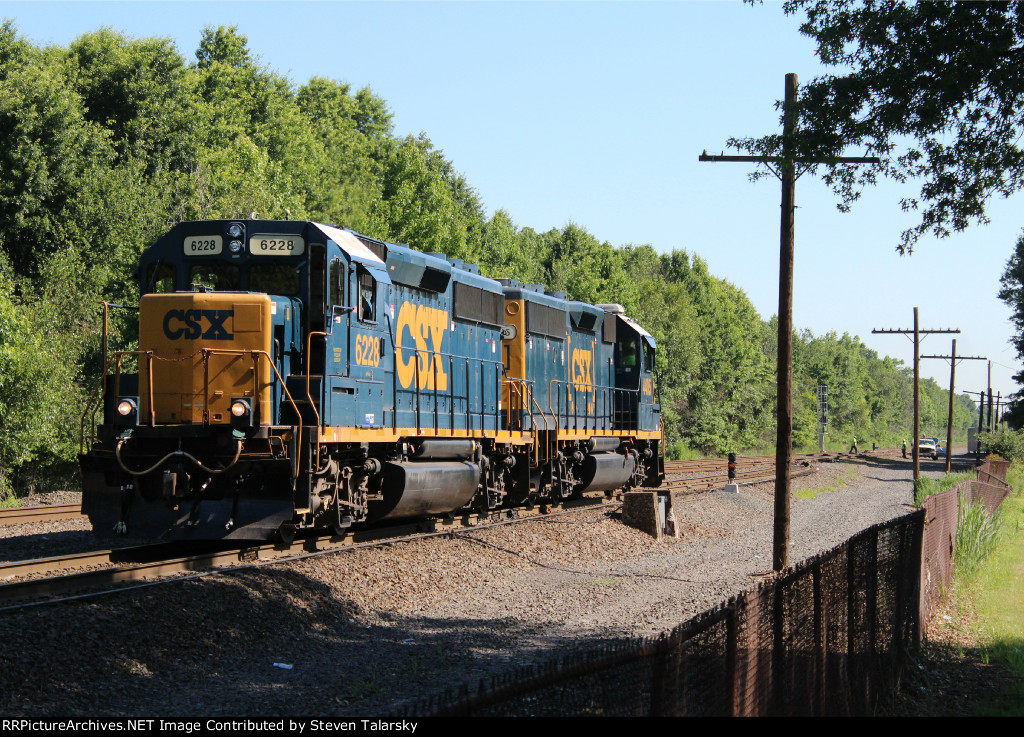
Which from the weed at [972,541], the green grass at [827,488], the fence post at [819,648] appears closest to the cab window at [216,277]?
the fence post at [819,648]

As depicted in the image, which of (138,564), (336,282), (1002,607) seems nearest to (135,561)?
(138,564)

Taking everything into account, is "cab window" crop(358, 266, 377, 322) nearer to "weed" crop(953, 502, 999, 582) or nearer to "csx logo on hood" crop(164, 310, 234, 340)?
"csx logo on hood" crop(164, 310, 234, 340)

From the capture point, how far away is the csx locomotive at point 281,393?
11.9m

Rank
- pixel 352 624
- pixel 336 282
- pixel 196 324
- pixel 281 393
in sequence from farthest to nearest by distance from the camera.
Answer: pixel 336 282 < pixel 281 393 < pixel 196 324 < pixel 352 624

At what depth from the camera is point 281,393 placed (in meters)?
12.6

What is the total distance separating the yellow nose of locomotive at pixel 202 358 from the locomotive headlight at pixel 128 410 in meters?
0.07

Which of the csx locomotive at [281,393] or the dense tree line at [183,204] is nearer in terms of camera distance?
the csx locomotive at [281,393]

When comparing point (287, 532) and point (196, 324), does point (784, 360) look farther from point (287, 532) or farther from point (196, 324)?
A: point (196, 324)

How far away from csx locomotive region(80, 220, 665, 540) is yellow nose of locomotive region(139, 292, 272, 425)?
0.06 feet

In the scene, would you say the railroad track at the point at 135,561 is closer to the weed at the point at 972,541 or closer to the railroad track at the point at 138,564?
the railroad track at the point at 138,564

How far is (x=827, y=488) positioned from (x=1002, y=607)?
19.8 meters

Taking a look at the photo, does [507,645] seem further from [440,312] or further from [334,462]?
[440,312]

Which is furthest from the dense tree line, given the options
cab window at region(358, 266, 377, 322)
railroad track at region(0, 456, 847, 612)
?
cab window at region(358, 266, 377, 322)

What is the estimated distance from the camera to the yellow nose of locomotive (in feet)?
39.8
